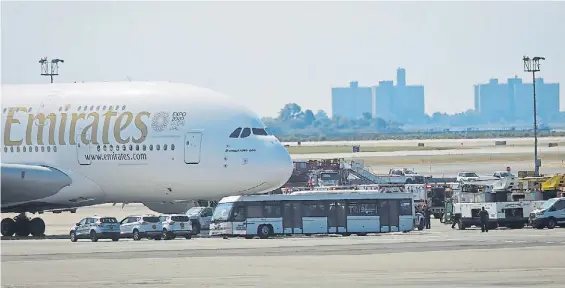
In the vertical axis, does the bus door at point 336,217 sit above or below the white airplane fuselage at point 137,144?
below

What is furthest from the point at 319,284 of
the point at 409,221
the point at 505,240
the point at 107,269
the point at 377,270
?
the point at 409,221

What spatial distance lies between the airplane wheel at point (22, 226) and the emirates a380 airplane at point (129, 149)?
0.15 feet

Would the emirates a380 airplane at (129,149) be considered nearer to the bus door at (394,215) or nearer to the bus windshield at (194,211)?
the bus windshield at (194,211)

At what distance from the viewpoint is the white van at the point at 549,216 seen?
60.6 metres

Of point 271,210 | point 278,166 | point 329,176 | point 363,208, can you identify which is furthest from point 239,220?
point 329,176

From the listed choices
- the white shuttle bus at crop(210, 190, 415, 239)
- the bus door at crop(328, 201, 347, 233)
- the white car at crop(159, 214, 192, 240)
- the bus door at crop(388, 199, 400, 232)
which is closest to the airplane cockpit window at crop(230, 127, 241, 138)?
the white shuttle bus at crop(210, 190, 415, 239)

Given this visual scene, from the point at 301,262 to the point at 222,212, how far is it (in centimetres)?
1827

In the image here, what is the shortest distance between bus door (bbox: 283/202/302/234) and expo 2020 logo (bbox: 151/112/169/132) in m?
6.54

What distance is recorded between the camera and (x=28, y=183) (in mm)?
61594

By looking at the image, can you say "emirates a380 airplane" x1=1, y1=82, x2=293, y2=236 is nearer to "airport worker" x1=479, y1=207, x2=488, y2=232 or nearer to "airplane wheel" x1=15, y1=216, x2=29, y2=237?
"airplane wheel" x1=15, y1=216, x2=29, y2=237

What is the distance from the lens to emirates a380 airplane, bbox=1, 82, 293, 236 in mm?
59781

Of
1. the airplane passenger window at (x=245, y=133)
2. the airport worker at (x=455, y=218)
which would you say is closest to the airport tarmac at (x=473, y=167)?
the airport worker at (x=455, y=218)

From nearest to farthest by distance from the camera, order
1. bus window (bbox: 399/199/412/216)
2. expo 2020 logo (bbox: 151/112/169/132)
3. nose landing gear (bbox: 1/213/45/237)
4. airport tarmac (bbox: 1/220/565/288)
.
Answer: airport tarmac (bbox: 1/220/565/288), bus window (bbox: 399/199/412/216), expo 2020 logo (bbox: 151/112/169/132), nose landing gear (bbox: 1/213/45/237)

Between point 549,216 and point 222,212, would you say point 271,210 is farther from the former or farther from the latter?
point 549,216
